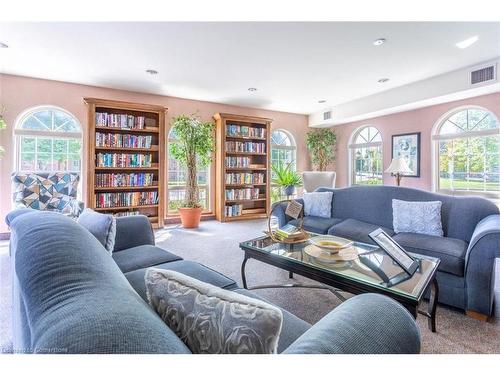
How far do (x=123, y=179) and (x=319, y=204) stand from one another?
3315 millimetres

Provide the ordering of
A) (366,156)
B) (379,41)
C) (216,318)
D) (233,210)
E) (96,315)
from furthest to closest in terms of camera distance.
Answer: (366,156), (233,210), (379,41), (216,318), (96,315)

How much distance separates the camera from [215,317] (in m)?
0.63

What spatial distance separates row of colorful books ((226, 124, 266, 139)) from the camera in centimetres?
546

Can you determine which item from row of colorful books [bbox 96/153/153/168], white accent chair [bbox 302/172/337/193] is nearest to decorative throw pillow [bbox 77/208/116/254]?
row of colorful books [bbox 96/153/153/168]

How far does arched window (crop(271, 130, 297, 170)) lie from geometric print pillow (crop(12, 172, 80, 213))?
4173 millimetres

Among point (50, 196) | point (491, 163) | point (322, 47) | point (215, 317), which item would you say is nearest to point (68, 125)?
point (50, 196)

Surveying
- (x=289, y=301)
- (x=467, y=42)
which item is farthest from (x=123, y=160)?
(x=467, y=42)

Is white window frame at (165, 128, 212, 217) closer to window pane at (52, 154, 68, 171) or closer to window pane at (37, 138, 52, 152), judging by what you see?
window pane at (52, 154, 68, 171)

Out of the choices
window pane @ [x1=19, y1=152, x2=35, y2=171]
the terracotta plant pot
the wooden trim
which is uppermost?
the wooden trim

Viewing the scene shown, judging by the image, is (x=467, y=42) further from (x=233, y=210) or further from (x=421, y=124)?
(x=233, y=210)

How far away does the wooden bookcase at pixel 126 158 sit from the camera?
4262mm

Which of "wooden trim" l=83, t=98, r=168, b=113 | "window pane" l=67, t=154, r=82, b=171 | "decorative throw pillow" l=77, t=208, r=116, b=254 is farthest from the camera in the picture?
"window pane" l=67, t=154, r=82, b=171

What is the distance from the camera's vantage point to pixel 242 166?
5.64m

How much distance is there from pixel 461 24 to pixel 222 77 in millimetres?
2869
